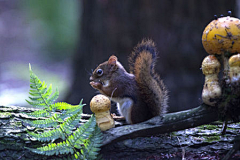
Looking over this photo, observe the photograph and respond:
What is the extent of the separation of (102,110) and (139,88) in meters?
0.32

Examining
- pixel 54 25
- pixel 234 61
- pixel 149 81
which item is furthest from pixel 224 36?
pixel 54 25

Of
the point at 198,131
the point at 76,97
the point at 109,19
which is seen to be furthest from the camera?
the point at 76,97

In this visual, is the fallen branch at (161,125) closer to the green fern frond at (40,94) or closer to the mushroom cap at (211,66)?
the mushroom cap at (211,66)

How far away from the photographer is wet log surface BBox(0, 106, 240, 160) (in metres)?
1.35

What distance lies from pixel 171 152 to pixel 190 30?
137 cm

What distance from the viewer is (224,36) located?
1.19 meters

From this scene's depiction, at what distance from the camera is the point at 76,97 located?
286 cm

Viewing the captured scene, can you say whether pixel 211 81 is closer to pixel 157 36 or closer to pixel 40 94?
pixel 40 94

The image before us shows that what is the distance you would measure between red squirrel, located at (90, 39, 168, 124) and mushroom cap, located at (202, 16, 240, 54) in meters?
0.44

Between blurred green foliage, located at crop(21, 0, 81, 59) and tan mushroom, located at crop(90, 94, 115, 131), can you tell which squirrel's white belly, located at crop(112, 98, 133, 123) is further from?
blurred green foliage, located at crop(21, 0, 81, 59)

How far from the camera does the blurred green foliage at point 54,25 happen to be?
25.4 ft

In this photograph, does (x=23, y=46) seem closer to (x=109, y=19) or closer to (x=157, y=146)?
(x=109, y=19)

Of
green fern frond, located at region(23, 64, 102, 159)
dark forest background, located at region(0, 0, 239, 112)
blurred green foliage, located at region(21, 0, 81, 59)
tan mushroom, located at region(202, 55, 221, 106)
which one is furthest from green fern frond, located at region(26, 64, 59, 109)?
blurred green foliage, located at region(21, 0, 81, 59)

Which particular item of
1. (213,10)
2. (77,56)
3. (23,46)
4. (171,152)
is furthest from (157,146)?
(23,46)
